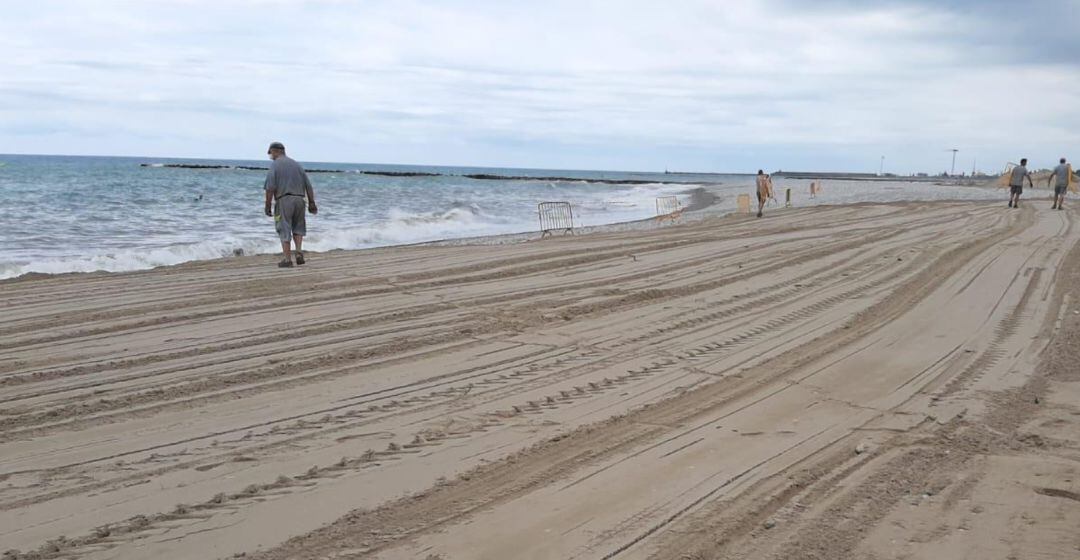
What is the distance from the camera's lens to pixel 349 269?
1047cm

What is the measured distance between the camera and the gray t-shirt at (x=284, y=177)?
11.0 metres

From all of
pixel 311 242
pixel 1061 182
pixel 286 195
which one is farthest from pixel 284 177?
pixel 1061 182

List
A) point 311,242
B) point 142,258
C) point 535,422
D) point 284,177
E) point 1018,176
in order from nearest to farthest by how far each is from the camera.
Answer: point 535,422
point 284,177
point 142,258
point 311,242
point 1018,176

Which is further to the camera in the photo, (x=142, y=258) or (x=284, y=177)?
(x=142, y=258)

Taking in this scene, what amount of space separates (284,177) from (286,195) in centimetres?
25

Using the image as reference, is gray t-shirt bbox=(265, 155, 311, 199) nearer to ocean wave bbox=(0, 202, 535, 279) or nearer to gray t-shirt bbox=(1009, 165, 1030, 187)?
ocean wave bbox=(0, 202, 535, 279)

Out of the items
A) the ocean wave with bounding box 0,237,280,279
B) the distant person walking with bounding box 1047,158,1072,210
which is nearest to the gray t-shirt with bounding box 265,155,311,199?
the ocean wave with bounding box 0,237,280,279

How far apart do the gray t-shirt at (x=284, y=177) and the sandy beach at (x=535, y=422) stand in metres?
2.48

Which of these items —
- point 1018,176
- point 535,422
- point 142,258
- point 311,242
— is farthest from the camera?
point 1018,176

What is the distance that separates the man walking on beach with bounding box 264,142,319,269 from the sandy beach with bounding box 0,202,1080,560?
83.1 inches

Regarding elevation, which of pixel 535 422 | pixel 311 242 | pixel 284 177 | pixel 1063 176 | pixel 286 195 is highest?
pixel 1063 176

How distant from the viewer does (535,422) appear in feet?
14.5

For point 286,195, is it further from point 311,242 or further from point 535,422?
point 535,422

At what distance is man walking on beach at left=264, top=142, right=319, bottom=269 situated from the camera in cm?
1093
